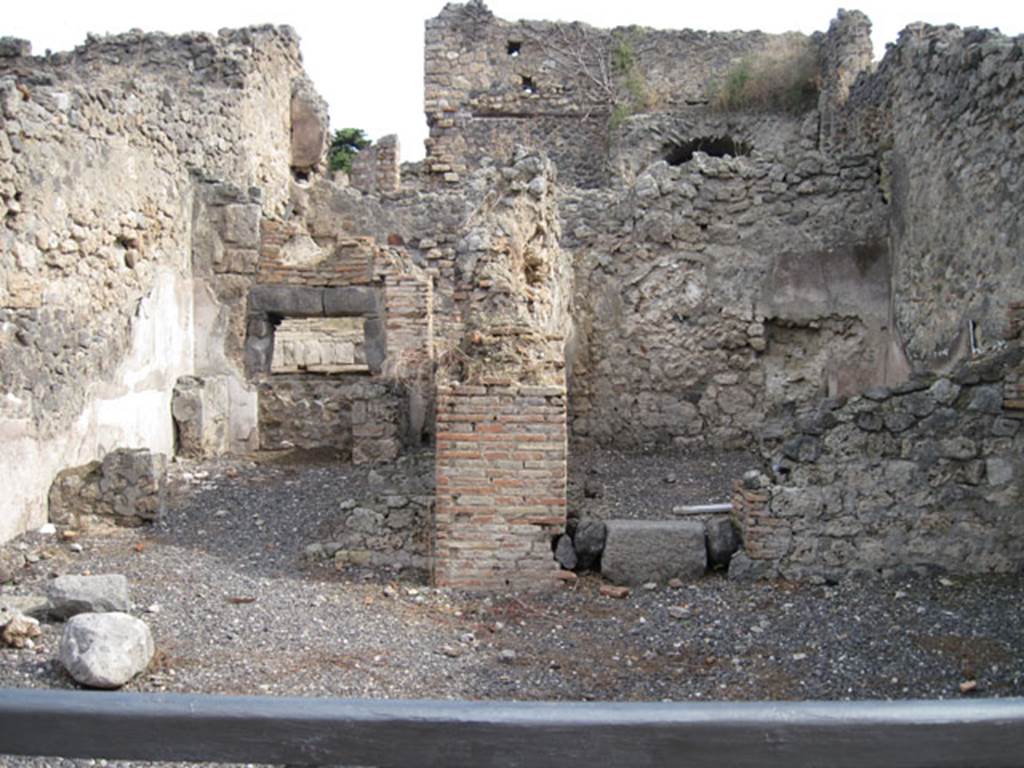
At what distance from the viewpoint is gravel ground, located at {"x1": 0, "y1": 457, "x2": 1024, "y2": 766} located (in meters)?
4.38

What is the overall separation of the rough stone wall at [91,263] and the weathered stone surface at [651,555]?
3.92 m

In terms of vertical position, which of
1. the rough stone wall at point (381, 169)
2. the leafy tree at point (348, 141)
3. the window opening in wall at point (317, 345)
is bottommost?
the window opening in wall at point (317, 345)

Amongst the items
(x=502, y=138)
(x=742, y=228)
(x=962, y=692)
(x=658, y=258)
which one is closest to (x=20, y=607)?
(x=962, y=692)

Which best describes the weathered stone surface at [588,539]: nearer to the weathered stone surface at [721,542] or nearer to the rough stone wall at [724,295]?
the weathered stone surface at [721,542]

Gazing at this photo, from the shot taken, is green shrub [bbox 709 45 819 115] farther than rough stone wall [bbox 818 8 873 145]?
Yes

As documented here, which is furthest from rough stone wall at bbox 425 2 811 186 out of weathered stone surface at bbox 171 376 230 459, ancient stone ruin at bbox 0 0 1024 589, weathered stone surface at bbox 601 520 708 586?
weathered stone surface at bbox 601 520 708 586

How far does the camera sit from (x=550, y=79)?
16.1 m

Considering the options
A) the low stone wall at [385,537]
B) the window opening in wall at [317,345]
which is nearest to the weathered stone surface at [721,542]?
the low stone wall at [385,537]

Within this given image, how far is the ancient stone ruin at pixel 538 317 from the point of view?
5.77 meters

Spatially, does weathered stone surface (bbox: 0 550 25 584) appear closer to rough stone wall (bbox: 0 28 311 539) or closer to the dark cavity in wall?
rough stone wall (bbox: 0 28 311 539)

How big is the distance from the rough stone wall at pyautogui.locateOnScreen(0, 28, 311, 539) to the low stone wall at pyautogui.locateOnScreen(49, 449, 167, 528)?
0.52ft

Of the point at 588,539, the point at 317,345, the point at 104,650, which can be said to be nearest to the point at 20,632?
the point at 104,650

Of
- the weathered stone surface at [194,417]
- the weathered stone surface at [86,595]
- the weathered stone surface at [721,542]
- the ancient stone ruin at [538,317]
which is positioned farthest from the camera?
the weathered stone surface at [194,417]

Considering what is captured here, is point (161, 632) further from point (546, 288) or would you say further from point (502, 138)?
point (502, 138)
